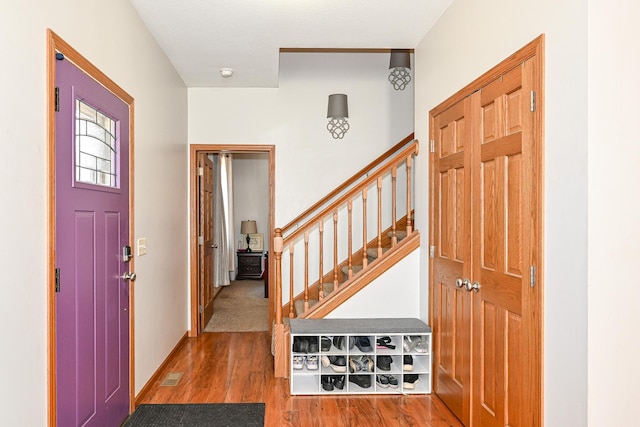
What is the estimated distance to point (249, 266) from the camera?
927 centimetres

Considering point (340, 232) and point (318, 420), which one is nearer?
point (318, 420)

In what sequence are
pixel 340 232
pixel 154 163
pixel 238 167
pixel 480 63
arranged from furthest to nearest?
pixel 238 167 → pixel 340 232 → pixel 154 163 → pixel 480 63

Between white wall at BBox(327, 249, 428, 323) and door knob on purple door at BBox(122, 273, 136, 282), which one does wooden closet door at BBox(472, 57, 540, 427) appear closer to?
white wall at BBox(327, 249, 428, 323)

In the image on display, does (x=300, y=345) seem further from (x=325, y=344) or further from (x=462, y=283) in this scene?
(x=462, y=283)

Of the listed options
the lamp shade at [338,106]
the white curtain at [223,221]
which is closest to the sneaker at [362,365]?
the lamp shade at [338,106]

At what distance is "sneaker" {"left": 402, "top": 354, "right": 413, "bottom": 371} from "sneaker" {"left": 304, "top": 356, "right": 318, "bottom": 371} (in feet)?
2.09

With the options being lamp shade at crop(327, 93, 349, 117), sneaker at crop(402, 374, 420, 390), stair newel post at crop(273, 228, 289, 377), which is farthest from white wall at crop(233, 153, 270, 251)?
sneaker at crop(402, 374, 420, 390)

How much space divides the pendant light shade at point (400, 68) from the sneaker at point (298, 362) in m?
2.95

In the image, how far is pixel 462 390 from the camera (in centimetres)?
300

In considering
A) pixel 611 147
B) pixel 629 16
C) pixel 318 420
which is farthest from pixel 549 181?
pixel 318 420

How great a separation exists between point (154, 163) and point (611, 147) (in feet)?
9.98

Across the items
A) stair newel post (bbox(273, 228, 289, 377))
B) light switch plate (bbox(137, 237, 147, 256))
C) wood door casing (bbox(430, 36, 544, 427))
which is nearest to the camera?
wood door casing (bbox(430, 36, 544, 427))

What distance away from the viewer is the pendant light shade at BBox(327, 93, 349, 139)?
5082 mm

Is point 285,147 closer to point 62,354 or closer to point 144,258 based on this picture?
point 144,258
